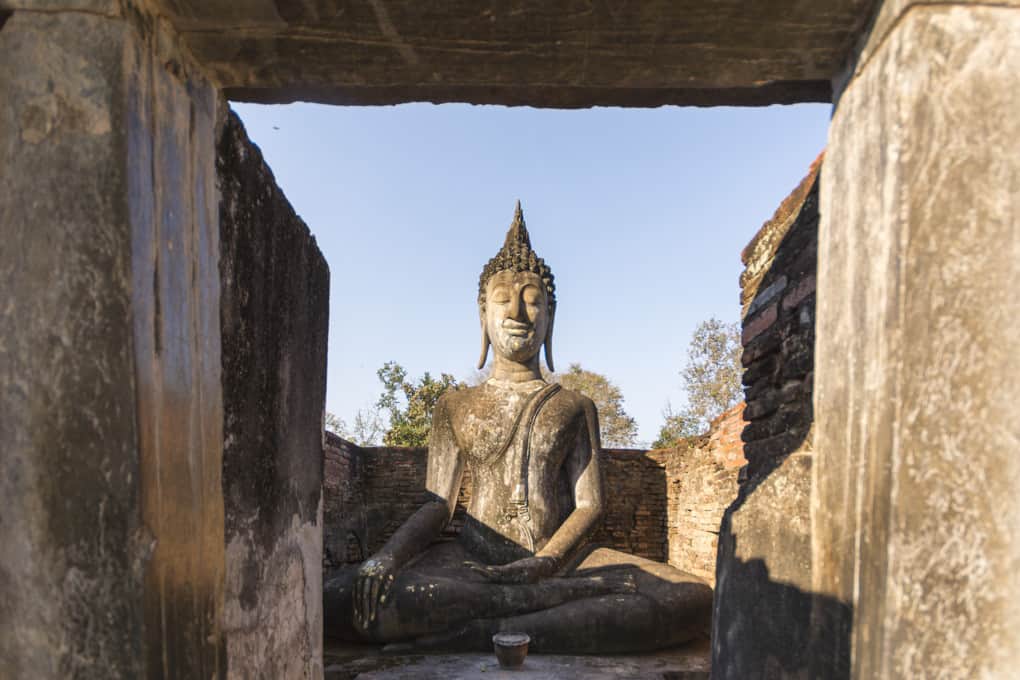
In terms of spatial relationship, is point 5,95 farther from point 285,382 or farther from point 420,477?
point 420,477

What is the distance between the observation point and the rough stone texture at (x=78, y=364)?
3.96 feet

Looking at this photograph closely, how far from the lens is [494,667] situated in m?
3.80

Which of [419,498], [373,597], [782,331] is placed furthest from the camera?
[419,498]

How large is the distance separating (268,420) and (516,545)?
344 cm

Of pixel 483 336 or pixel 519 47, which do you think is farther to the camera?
pixel 483 336

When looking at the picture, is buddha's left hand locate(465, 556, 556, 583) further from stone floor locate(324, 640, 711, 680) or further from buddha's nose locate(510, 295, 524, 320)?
buddha's nose locate(510, 295, 524, 320)

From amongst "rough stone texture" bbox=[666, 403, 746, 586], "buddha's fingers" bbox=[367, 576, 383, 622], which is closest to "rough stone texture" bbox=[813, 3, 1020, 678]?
"buddha's fingers" bbox=[367, 576, 383, 622]

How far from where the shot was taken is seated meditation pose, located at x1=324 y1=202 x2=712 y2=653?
4.24 meters

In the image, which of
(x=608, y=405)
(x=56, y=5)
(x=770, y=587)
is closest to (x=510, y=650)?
(x=770, y=587)

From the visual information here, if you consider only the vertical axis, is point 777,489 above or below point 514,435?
above

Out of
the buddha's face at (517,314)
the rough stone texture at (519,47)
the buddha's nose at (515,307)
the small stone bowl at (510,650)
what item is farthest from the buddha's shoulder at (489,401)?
the rough stone texture at (519,47)

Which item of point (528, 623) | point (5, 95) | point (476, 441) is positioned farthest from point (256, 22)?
point (476, 441)

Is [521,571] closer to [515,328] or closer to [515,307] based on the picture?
[515,328]

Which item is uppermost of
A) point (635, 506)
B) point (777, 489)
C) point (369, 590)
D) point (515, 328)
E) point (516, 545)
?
point (515, 328)
